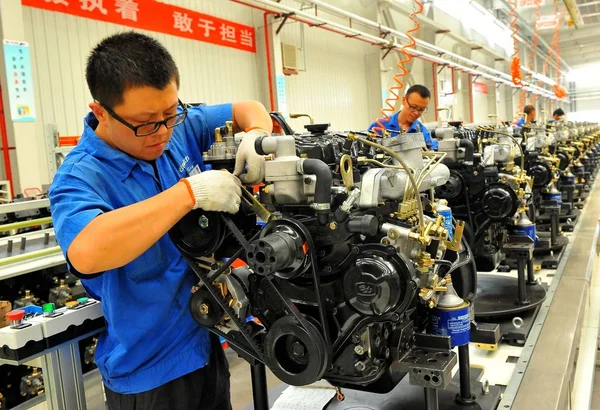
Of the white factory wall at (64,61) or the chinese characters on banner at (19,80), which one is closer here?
the chinese characters on banner at (19,80)

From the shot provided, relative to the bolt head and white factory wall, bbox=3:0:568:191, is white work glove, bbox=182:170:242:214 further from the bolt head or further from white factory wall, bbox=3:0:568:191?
white factory wall, bbox=3:0:568:191

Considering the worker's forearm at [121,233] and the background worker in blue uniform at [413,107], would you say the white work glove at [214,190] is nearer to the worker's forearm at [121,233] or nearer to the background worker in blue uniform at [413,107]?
the worker's forearm at [121,233]

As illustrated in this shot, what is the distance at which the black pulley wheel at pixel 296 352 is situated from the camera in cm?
103

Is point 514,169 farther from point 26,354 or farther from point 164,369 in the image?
point 26,354

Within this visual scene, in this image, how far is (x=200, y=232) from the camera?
1119 millimetres

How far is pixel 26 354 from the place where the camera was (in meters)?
1.04

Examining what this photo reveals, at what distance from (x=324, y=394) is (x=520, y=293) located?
46.7 inches

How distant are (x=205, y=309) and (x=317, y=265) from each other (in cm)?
28

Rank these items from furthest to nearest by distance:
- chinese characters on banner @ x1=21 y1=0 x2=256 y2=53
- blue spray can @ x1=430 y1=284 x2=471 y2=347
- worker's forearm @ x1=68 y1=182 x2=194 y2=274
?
chinese characters on banner @ x1=21 y1=0 x2=256 y2=53 → blue spray can @ x1=430 y1=284 x2=471 y2=347 → worker's forearm @ x1=68 y1=182 x2=194 y2=274

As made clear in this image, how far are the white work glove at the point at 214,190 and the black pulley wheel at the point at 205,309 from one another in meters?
0.23

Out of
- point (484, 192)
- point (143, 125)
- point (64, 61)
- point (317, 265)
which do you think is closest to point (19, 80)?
point (64, 61)

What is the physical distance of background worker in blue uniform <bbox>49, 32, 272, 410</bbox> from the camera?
3.14 feet

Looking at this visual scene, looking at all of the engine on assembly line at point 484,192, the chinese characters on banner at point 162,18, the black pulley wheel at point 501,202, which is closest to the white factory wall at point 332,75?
the chinese characters on banner at point 162,18

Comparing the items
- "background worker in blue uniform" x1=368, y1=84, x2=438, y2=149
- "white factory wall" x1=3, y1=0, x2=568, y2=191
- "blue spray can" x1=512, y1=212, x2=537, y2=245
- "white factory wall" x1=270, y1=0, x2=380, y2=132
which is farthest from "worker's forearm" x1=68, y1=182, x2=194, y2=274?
"white factory wall" x1=270, y1=0, x2=380, y2=132
